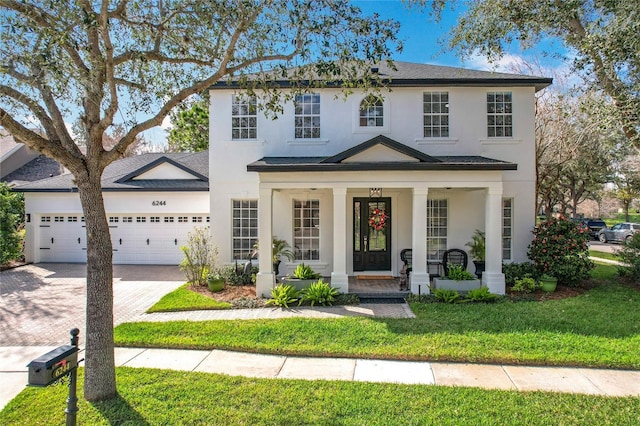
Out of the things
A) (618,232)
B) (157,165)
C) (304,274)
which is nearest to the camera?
(304,274)

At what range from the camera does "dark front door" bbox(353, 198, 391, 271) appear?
11.6 metres

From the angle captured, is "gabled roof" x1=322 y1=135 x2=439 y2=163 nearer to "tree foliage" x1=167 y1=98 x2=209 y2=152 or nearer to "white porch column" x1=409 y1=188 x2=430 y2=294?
"white porch column" x1=409 y1=188 x2=430 y2=294

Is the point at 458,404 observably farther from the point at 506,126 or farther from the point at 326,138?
the point at 506,126

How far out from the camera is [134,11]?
5.94 meters

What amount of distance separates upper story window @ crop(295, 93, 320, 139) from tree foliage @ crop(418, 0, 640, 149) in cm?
431

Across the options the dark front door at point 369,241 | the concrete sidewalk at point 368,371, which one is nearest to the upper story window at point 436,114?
the dark front door at point 369,241

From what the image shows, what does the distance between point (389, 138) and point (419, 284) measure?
14.4ft

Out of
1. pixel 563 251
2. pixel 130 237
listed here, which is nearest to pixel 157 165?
pixel 130 237

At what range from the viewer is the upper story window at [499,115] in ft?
37.1

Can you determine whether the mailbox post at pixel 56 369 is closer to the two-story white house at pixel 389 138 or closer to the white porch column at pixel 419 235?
the two-story white house at pixel 389 138

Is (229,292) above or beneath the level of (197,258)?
beneath

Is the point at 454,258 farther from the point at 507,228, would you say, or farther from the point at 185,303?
the point at 185,303

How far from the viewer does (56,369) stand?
3.56 m

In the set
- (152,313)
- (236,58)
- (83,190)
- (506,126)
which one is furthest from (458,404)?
(506,126)
